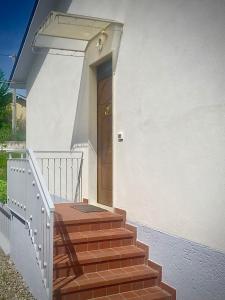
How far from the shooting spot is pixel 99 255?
4719mm

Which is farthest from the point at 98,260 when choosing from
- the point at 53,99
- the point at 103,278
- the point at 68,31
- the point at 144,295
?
the point at 53,99

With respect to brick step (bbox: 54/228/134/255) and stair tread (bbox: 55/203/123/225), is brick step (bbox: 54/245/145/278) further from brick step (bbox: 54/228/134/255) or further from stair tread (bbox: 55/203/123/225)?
stair tread (bbox: 55/203/123/225)

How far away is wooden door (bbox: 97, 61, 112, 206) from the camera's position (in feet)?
21.0

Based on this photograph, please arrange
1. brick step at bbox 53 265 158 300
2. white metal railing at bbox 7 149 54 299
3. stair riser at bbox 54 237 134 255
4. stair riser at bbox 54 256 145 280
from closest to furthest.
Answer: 1. white metal railing at bbox 7 149 54 299
2. brick step at bbox 53 265 158 300
3. stair riser at bbox 54 256 145 280
4. stair riser at bbox 54 237 134 255

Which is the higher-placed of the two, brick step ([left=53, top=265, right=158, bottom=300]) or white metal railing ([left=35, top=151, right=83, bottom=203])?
white metal railing ([left=35, top=151, right=83, bottom=203])

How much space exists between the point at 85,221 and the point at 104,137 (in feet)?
6.25

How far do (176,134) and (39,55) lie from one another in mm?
7121

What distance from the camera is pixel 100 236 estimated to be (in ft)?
16.4

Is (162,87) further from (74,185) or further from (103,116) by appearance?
(74,185)

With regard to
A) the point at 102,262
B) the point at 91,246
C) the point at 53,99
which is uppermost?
the point at 53,99

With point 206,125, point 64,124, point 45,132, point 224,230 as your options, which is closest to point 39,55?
point 45,132

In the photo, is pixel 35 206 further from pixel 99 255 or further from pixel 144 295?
pixel 144 295

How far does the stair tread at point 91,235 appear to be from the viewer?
4863 millimetres

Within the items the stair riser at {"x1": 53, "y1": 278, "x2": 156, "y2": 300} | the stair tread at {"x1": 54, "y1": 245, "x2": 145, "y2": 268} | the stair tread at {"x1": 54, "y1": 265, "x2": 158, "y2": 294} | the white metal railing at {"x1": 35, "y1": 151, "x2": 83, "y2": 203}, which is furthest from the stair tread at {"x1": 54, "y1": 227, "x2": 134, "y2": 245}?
the white metal railing at {"x1": 35, "y1": 151, "x2": 83, "y2": 203}
